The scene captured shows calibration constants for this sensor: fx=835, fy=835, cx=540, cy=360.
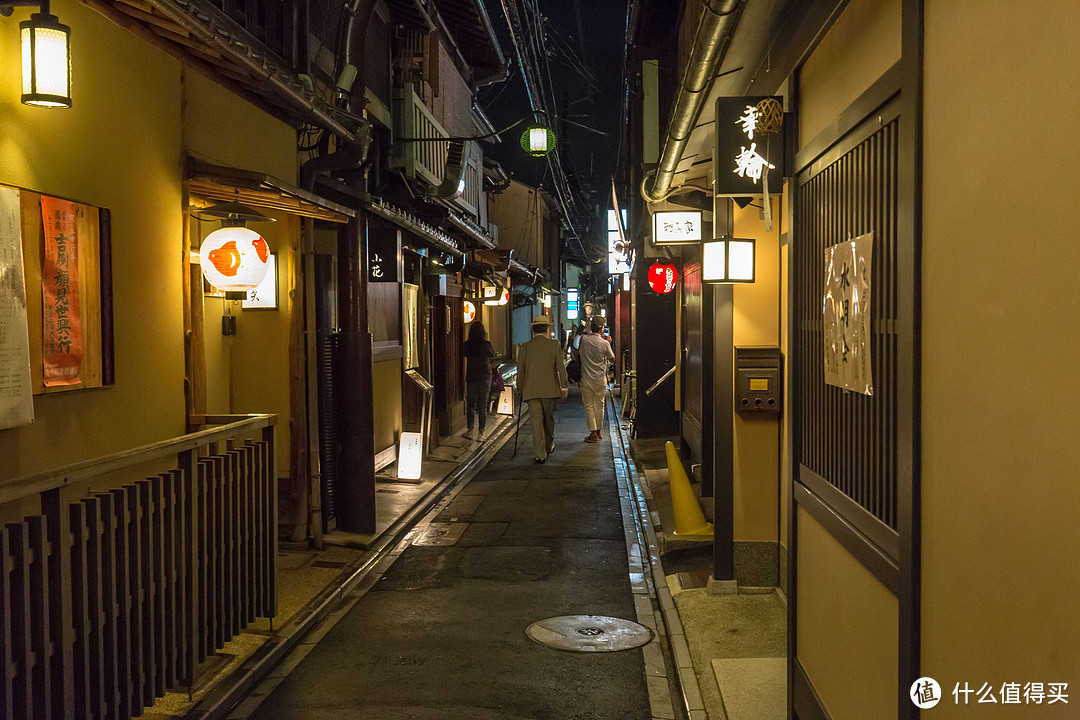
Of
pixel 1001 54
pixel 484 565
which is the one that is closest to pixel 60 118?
pixel 1001 54

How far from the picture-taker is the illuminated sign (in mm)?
10859

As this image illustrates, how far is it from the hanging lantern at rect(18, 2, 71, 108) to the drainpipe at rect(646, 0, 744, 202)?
422 centimetres

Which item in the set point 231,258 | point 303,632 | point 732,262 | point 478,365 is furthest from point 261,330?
point 478,365

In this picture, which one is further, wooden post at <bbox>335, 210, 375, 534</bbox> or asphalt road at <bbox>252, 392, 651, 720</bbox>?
wooden post at <bbox>335, 210, 375, 534</bbox>

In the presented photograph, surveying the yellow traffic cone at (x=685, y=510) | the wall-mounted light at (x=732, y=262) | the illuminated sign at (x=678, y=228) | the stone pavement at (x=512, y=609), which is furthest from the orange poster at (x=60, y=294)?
the yellow traffic cone at (x=685, y=510)

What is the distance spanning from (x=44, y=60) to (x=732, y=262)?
235 inches

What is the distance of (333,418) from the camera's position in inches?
488

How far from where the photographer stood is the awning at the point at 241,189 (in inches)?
323

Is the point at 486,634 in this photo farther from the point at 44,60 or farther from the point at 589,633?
the point at 44,60

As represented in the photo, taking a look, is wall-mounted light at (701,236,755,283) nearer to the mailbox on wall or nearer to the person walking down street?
the mailbox on wall

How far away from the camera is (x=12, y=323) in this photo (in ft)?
17.9

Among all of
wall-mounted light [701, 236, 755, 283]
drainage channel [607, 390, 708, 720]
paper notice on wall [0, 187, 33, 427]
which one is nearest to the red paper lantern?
drainage channel [607, 390, 708, 720]

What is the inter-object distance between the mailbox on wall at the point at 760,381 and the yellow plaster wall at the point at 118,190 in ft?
18.6

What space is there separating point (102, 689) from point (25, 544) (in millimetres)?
1237
